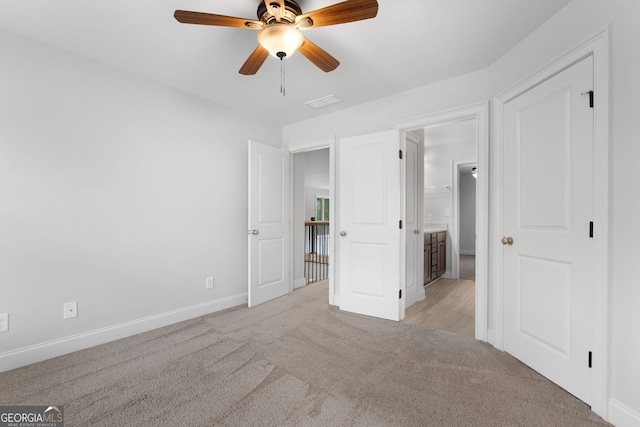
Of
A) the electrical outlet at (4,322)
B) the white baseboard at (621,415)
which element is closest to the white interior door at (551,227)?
the white baseboard at (621,415)

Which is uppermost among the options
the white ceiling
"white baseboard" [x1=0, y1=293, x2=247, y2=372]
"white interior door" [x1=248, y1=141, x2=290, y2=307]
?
the white ceiling

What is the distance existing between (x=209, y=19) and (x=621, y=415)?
119 inches

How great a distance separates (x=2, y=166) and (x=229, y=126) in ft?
6.62

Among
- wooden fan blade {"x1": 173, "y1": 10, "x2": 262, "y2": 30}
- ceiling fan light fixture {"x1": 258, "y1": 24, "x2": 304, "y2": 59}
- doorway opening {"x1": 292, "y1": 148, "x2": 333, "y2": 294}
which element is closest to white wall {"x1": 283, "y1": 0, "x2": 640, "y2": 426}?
ceiling fan light fixture {"x1": 258, "y1": 24, "x2": 304, "y2": 59}

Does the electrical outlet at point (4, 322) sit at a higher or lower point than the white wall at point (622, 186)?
lower

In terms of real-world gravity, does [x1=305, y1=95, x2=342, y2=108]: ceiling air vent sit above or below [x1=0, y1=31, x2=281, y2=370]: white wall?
above

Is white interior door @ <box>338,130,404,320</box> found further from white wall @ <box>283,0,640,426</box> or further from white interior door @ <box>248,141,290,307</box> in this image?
white wall @ <box>283,0,640,426</box>

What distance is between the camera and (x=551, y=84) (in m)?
1.86

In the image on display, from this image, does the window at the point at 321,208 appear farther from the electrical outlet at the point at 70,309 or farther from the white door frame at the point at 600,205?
the white door frame at the point at 600,205

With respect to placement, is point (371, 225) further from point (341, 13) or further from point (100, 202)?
point (100, 202)

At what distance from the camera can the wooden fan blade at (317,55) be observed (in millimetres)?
1768

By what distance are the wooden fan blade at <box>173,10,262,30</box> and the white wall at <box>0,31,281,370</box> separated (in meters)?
1.53

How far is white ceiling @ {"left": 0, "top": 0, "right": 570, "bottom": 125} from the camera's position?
1771 millimetres

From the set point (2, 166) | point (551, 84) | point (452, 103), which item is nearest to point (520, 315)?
point (551, 84)
